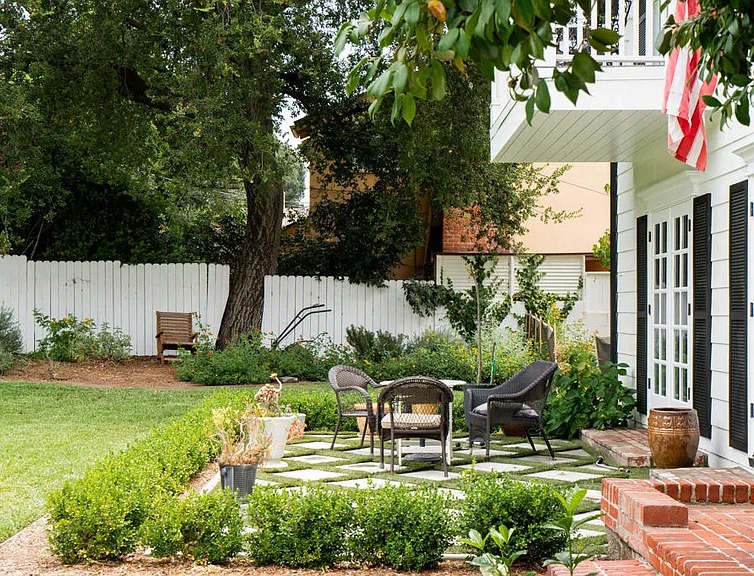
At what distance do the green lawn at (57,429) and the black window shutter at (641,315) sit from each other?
17.0 ft

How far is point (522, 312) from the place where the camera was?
57.9 feet

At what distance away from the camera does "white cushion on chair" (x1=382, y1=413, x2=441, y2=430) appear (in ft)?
25.5

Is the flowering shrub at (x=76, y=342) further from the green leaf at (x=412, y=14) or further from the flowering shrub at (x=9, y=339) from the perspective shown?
the green leaf at (x=412, y=14)

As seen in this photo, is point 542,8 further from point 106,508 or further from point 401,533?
point 106,508

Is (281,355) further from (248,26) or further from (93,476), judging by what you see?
(93,476)

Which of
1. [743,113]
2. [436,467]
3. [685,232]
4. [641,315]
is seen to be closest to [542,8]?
[743,113]

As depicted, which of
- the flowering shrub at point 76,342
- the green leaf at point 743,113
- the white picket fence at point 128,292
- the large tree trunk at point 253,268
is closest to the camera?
the green leaf at point 743,113

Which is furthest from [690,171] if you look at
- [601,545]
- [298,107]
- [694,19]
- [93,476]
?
[298,107]

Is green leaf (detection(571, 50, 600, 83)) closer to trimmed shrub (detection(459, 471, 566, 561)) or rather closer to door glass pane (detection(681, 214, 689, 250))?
trimmed shrub (detection(459, 471, 566, 561))

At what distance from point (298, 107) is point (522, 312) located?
5.67m

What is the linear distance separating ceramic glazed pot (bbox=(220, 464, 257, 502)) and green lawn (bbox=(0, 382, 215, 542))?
48.9 inches

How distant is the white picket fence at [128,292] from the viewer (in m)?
17.6

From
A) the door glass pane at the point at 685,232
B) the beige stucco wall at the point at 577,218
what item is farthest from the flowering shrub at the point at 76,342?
the door glass pane at the point at 685,232

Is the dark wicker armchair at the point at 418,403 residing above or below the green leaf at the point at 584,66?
below
